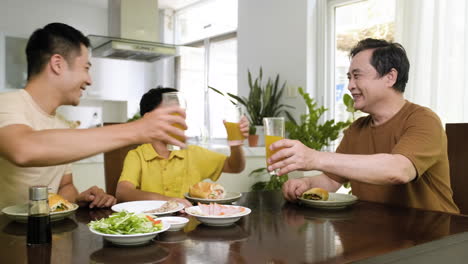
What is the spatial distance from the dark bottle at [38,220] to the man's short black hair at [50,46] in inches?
32.6

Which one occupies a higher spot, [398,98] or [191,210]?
[398,98]

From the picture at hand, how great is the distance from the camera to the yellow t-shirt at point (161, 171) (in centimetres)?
193

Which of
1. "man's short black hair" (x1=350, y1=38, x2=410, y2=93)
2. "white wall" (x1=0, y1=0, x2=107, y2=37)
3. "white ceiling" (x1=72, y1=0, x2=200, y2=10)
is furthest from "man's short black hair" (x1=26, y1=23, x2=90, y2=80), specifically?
"white ceiling" (x1=72, y1=0, x2=200, y2=10)

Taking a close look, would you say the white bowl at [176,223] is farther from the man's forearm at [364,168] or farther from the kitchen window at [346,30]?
the kitchen window at [346,30]

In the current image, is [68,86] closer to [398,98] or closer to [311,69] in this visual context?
[398,98]

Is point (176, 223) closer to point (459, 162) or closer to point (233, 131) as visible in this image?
point (233, 131)

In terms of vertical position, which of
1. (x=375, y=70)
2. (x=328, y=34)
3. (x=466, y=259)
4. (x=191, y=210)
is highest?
(x=328, y=34)

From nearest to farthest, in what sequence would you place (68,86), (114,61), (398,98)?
(68,86), (398,98), (114,61)

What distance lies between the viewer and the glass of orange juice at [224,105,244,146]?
1.52 m

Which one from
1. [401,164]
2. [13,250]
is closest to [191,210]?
[13,250]

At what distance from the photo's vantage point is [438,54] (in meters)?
3.24

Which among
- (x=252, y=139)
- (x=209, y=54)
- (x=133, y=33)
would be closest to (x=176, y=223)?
(x=252, y=139)

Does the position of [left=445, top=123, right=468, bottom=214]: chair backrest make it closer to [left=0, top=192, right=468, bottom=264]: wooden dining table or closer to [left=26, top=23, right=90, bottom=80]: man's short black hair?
[left=0, top=192, right=468, bottom=264]: wooden dining table

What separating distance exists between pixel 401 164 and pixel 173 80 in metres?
6.02
